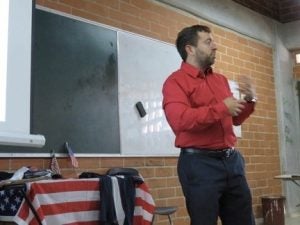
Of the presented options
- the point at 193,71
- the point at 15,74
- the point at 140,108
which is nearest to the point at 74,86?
the point at 140,108

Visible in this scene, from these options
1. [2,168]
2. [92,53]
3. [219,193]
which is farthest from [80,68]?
[219,193]

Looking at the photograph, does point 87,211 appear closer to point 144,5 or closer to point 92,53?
point 92,53

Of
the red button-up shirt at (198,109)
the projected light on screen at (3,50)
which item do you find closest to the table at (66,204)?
the projected light on screen at (3,50)

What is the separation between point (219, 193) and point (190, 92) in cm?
50

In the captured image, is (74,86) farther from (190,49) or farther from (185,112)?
(185,112)

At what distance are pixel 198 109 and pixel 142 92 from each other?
1686 mm

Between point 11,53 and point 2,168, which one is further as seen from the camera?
point 2,168

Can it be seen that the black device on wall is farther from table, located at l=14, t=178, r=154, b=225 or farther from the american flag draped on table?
the american flag draped on table

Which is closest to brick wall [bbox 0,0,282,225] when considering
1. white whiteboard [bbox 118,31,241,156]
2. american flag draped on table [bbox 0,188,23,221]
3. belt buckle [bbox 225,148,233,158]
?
white whiteboard [bbox 118,31,241,156]

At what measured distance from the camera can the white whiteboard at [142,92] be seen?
341 centimetres

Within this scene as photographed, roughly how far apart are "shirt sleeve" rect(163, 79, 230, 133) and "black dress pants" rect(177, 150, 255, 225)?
0.19m

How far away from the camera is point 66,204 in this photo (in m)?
2.14

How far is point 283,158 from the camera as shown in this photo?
17.3ft

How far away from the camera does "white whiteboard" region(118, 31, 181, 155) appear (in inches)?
134
